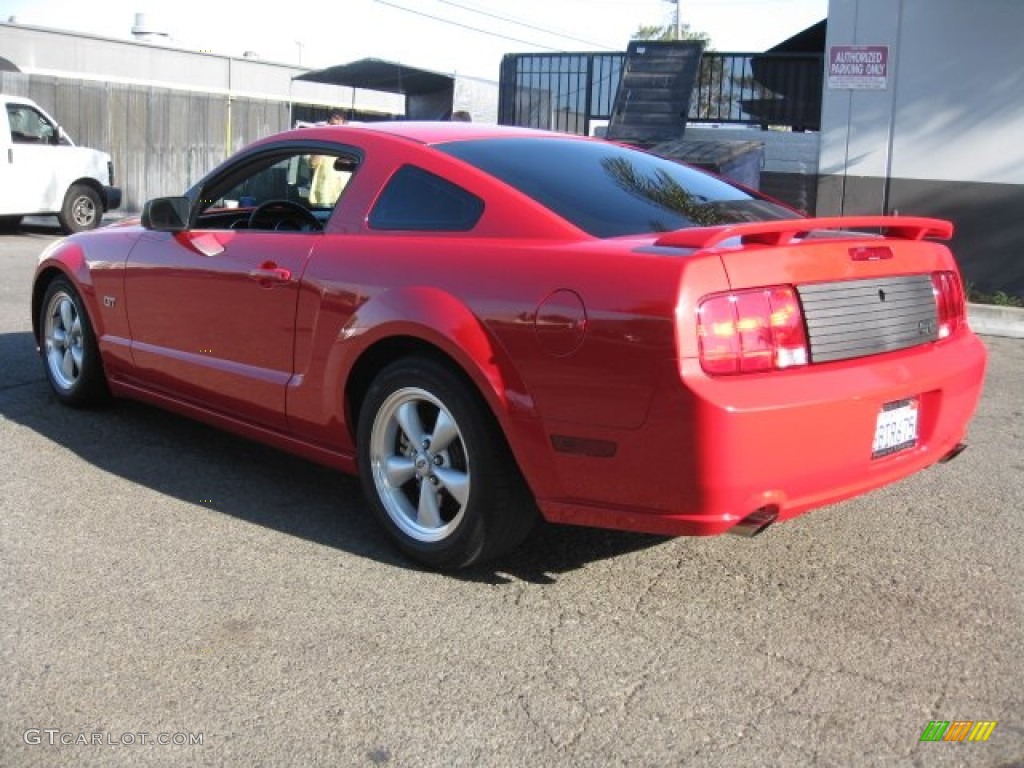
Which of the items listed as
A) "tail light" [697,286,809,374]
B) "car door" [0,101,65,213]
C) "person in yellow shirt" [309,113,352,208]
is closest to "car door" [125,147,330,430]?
"person in yellow shirt" [309,113,352,208]

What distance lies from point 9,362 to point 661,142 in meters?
7.94

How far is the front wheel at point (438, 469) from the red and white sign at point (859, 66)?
9.02 m

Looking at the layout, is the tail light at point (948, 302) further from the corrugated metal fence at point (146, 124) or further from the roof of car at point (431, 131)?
the corrugated metal fence at point (146, 124)

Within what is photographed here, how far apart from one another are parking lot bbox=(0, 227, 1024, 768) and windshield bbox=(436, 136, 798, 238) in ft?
4.07

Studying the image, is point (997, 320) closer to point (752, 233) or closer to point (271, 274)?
point (752, 233)

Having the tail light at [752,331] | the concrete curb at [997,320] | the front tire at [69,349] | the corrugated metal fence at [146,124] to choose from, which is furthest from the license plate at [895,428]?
the corrugated metal fence at [146,124]

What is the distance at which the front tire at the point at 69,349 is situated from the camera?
5.88 metres

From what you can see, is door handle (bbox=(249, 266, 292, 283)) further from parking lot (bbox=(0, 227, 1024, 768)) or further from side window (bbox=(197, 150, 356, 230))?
parking lot (bbox=(0, 227, 1024, 768))

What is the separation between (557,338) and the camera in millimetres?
3471

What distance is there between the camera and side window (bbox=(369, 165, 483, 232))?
401 cm

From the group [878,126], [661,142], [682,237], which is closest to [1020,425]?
[682,237]

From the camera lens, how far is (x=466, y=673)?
10.7 feet

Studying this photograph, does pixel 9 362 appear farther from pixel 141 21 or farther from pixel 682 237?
pixel 141 21

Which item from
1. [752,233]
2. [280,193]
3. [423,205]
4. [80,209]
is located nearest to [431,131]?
[423,205]
